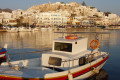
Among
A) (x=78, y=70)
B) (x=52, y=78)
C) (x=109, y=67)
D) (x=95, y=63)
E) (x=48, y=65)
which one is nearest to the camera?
(x=52, y=78)

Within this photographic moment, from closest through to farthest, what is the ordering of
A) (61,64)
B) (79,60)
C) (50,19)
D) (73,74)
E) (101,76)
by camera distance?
(73,74) → (61,64) → (79,60) → (101,76) → (50,19)

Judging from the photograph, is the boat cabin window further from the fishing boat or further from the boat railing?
the boat railing

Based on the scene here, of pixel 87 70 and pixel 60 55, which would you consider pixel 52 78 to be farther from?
pixel 87 70

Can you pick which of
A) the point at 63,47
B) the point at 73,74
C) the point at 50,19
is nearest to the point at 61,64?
the point at 73,74

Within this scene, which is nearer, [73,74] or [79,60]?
[73,74]

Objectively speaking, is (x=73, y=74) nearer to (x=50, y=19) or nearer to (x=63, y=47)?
(x=63, y=47)

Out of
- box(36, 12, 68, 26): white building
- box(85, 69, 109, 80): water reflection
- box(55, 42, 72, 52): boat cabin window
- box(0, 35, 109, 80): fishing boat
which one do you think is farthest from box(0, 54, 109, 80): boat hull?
box(36, 12, 68, 26): white building

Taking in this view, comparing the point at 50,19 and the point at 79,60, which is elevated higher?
the point at 50,19

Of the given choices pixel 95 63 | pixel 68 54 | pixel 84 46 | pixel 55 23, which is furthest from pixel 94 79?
pixel 55 23

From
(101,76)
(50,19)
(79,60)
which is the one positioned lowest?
(101,76)

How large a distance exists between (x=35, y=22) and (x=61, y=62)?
415 feet

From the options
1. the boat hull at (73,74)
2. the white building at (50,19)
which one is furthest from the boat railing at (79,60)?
the white building at (50,19)

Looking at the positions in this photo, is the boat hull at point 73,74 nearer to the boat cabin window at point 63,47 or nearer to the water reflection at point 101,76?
the water reflection at point 101,76

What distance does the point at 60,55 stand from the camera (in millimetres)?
10359
